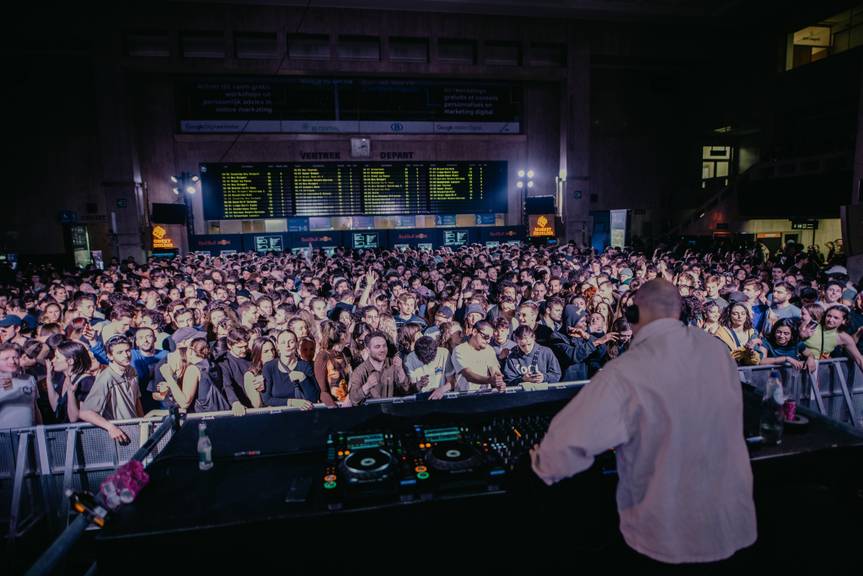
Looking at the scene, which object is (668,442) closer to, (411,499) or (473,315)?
(411,499)

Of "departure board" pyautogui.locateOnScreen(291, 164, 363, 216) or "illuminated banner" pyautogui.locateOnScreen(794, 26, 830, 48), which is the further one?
"illuminated banner" pyautogui.locateOnScreen(794, 26, 830, 48)

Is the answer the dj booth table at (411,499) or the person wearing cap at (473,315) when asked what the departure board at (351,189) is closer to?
the person wearing cap at (473,315)

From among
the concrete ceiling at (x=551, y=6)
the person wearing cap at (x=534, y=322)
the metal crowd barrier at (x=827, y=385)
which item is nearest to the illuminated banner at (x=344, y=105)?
the concrete ceiling at (x=551, y=6)

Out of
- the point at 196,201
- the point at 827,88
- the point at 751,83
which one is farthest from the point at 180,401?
the point at 751,83

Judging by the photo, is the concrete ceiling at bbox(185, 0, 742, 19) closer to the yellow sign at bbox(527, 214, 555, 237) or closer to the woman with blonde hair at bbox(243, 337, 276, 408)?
the yellow sign at bbox(527, 214, 555, 237)

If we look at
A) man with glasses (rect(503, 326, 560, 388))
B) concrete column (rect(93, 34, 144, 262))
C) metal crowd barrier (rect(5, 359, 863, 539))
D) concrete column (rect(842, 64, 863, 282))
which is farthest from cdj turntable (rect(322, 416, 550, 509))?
concrete column (rect(93, 34, 144, 262))

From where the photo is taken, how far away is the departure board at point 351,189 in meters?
16.3

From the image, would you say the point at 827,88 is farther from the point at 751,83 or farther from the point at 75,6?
the point at 75,6

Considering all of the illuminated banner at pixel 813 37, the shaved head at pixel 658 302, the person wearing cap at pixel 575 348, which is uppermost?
the illuminated banner at pixel 813 37

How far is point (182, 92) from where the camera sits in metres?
16.6

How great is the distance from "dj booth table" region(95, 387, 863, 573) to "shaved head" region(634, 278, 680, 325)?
0.65m

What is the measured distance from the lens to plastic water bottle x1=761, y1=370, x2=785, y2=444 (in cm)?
213

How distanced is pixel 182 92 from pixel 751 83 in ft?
72.4

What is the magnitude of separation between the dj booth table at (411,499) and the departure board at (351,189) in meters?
15.2
